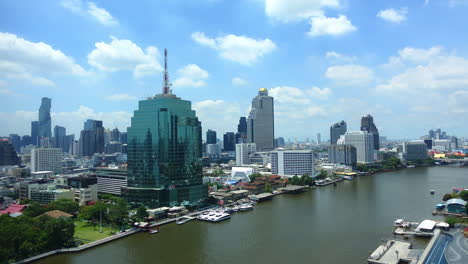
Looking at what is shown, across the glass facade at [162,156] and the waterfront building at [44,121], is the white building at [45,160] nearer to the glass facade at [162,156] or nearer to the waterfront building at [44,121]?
the glass facade at [162,156]

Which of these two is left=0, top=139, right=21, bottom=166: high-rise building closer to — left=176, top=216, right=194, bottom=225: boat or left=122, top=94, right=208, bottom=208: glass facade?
left=122, top=94, right=208, bottom=208: glass facade

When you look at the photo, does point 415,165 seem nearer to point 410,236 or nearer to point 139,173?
point 410,236

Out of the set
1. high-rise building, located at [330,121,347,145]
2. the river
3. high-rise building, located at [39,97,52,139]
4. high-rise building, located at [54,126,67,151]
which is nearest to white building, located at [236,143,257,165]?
the river

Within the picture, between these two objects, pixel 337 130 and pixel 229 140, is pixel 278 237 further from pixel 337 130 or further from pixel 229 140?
pixel 337 130

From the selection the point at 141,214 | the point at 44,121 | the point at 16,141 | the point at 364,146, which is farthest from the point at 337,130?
the point at 16,141

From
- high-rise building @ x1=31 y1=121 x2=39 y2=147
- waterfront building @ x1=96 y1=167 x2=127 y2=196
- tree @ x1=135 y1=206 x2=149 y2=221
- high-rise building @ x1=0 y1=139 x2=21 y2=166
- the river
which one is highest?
high-rise building @ x1=31 y1=121 x2=39 y2=147

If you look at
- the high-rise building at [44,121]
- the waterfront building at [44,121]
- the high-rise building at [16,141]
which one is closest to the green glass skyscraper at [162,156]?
the high-rise building at [44,121]
